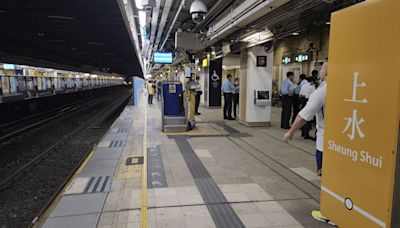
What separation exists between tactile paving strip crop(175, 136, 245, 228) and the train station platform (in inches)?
0.4

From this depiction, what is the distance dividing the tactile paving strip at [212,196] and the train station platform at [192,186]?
1 cm

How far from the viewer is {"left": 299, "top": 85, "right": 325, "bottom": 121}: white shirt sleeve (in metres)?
3.16

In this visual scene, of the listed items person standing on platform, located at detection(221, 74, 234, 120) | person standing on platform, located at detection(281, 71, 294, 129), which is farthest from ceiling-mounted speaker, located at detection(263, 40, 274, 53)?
person standing on platform, located at detection(221, 74, 234, 120)

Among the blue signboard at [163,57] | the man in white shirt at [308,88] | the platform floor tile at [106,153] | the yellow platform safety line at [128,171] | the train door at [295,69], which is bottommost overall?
the yellow platform safety line at [128,171]

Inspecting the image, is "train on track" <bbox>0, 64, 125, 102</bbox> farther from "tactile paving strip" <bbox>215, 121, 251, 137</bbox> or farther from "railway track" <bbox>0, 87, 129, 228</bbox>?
"tactile paving strip" <bbox>215, 121, 251, 137</bbox>

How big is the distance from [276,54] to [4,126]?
13.1 meters

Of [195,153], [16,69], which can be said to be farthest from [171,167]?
[16,69]

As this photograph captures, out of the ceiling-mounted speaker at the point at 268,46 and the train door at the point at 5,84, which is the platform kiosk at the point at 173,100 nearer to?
the ceiling-mounted speaker at the point at 268,46

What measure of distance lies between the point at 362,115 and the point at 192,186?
7.94ft

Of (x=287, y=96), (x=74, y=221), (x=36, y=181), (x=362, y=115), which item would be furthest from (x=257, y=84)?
(x=74, y=221)

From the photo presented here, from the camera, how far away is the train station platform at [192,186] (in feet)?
10.2

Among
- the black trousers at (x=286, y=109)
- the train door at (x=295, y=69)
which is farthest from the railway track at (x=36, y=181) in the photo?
the train door at (x=295, y=69)

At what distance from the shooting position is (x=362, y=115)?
239cm

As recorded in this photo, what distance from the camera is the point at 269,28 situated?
6668mm
